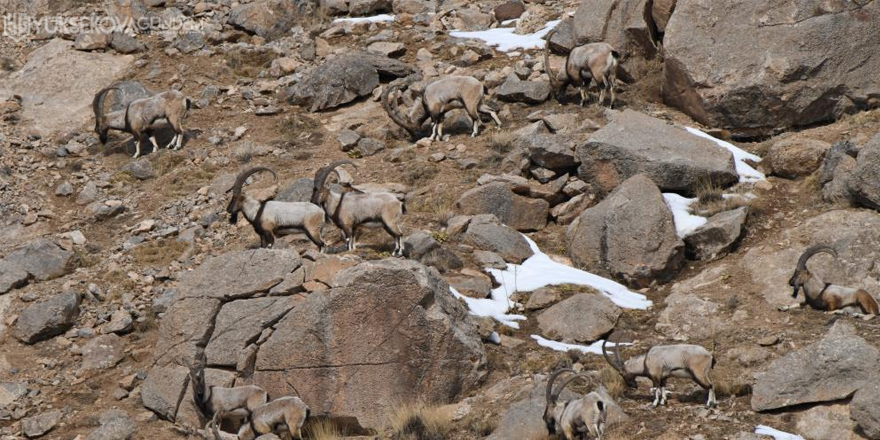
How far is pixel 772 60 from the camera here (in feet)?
63.6

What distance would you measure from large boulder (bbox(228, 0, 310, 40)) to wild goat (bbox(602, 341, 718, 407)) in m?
16.1

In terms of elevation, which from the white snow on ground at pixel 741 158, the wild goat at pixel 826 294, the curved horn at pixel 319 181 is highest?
the curved horn at pixel 319 181

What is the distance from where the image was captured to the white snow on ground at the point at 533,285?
1477 centimetres

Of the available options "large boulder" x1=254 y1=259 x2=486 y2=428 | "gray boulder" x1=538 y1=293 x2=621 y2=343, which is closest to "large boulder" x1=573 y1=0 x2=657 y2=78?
"gray boulder" x1=538 y1=293 x2=621 y2=343

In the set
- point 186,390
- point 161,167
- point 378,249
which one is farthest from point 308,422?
point 161,167

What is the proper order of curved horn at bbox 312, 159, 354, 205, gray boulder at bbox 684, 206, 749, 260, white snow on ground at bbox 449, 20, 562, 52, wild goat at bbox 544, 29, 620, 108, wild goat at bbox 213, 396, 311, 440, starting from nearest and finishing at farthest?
wild goat at bbox 213, 396, 311, 440, curved horn at bbox 312, 159, 354, 205, gray boulder at bbox 684, 206, 749, 260, wild goat at bbox 544, 29, 620, 108, white snow on ground at bbox 449, 20, 562, 52

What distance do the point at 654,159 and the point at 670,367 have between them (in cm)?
577

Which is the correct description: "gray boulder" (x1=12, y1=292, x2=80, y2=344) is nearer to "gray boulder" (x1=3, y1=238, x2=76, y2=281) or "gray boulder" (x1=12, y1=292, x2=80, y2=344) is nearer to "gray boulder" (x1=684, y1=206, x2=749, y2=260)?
"gray boulder" (x1=3, y1=238, x2=76, y2=281)

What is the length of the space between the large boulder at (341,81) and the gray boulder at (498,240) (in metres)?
7.12

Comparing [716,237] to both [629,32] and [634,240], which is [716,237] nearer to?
[634,240]

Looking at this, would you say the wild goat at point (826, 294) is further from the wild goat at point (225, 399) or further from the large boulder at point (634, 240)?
the wild goat at point (225, 399)

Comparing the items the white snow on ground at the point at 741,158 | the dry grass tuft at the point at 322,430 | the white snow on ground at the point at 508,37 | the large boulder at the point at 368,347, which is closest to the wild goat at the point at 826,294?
the white snow on ground at the point at 741,158

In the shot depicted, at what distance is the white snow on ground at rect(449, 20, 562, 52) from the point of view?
24.1m

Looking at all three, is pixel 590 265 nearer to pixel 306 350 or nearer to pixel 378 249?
pixel 378 249
